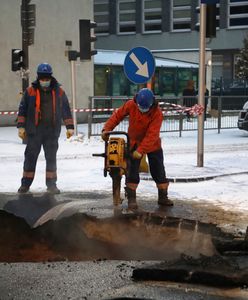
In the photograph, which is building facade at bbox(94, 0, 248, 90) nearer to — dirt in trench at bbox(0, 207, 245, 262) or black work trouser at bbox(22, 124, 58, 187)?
black work trouser at bbox(22, 124, 58, 187)

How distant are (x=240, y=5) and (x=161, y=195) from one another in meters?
42.7

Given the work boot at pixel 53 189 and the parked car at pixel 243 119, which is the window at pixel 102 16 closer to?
the parked car at pixel 243 119

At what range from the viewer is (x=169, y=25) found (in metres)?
49.7

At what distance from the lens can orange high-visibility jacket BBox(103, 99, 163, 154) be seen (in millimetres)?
7852

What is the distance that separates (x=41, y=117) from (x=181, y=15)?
42.2 meters

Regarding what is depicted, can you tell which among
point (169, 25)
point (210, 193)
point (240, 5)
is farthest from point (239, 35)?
point (210, 193)

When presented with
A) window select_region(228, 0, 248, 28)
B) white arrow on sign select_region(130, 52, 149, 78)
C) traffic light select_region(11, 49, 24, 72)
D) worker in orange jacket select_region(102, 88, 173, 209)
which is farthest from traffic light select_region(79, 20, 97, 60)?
window select_region(228, 0, 248, 28)

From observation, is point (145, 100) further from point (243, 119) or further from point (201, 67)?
Result: point (243, 119)

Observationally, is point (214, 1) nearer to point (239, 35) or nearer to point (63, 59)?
point (63, 59)

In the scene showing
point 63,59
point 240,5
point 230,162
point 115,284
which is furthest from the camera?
point 240,5

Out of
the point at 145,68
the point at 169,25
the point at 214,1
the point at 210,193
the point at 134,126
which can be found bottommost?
the point at 210,193

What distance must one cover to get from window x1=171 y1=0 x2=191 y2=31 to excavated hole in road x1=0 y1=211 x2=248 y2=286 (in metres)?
43.2

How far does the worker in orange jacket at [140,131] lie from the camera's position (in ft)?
25.6

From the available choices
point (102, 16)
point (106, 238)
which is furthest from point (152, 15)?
point (106, 238)
